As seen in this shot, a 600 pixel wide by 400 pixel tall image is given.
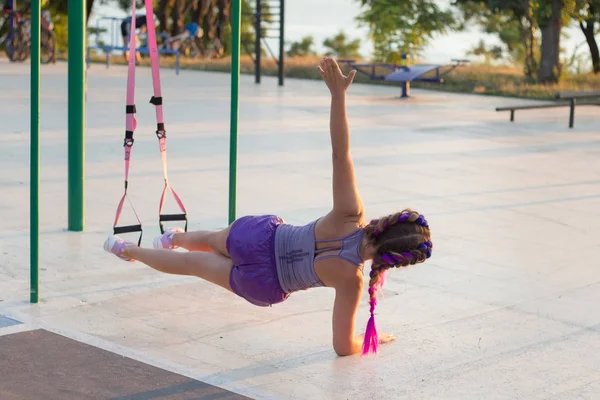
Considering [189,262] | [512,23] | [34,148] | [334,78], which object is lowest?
[189,262]

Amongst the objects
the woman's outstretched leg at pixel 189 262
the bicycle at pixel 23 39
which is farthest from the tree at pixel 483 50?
the woman's outstretched leg at pixel 189 262

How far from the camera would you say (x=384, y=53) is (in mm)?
30938

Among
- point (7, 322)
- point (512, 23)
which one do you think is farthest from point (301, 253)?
point (512, 23)

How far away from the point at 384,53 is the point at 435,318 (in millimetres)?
25027

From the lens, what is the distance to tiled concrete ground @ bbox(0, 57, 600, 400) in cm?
550

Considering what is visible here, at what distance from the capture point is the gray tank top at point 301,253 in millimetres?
5348

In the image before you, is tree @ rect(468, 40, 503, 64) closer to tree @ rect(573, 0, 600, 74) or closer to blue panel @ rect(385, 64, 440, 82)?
tree @ rect(573, 0, 600, 74)

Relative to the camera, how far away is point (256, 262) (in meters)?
5.52

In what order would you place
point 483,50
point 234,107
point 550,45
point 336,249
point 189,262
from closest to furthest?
point 336,249 < point 189,262 < point 234,107 < point 550,45 < point 483,50

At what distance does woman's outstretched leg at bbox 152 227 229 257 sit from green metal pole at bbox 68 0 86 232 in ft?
6.28

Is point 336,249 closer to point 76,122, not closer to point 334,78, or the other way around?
point 334,78

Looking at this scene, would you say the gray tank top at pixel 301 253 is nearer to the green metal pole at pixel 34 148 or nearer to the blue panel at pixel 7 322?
the blue panel at pixel 7 322

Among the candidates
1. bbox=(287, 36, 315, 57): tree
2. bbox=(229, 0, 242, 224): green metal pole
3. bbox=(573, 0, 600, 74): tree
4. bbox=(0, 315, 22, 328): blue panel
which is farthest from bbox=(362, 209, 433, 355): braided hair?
bbox=(287, 36, 315, 57): tree

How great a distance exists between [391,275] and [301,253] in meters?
2.06
